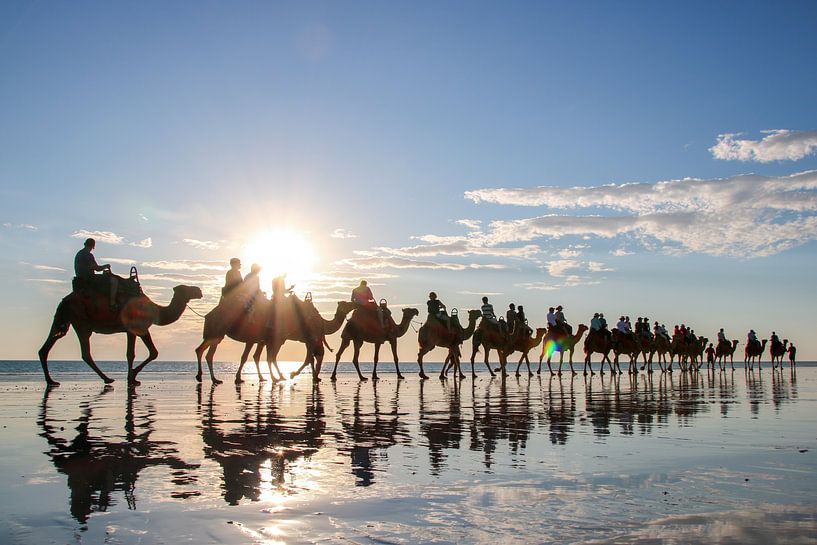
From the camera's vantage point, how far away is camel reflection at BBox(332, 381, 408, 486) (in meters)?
5.75

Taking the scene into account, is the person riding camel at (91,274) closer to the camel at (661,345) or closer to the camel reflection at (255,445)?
the camel reflection at (255,445)

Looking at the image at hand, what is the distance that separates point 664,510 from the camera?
13.7 ft

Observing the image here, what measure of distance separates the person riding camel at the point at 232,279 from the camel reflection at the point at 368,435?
10.00 m

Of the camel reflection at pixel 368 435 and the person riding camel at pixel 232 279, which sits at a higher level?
the person riding camel at pixel 232 279

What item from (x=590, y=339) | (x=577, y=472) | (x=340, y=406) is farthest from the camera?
(x=590, y=339)

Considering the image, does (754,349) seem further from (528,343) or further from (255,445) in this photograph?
(255,445)

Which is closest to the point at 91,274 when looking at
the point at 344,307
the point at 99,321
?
the point at 99,321

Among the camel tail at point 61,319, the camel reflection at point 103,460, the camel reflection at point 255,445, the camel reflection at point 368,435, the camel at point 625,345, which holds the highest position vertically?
the camel tail at point 61,319

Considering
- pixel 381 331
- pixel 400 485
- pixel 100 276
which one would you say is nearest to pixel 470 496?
pixel 400 485

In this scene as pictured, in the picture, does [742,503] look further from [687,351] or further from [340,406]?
[687,351]

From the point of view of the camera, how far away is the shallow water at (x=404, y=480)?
3730 mm

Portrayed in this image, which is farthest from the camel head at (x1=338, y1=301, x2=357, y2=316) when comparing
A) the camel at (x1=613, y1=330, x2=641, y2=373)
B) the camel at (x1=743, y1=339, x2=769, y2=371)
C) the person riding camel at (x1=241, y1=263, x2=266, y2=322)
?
the camel at (x1=743, y1=339, x2=769, y2=371)

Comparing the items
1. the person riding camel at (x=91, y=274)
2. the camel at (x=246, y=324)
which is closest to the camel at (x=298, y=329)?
the camel at (x=246, y=324)

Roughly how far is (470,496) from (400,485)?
0.57 metres
